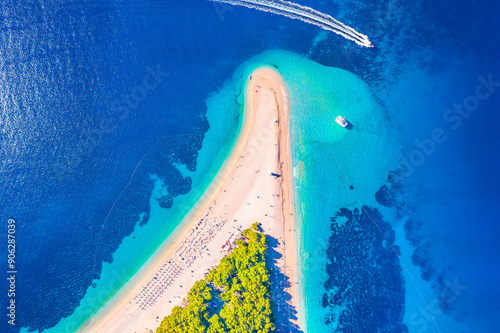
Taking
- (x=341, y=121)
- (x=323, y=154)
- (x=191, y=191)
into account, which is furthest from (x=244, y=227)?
(x=341, y=121)

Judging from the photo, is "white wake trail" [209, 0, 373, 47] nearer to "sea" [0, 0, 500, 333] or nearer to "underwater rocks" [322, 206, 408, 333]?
"sea" [0, 0, 500, 333]

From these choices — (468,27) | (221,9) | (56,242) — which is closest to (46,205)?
(56,242)

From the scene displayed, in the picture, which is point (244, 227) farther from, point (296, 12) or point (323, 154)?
point (296, 12)

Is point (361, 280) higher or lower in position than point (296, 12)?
lower

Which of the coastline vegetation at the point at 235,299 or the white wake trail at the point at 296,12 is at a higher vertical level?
the white wake trail at the point at 296,12

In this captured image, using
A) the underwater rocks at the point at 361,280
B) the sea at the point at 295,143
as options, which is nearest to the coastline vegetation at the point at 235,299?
the sea at the point at 295,143

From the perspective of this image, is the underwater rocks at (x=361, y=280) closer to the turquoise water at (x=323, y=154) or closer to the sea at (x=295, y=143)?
the sea at (x=295, y=143)
